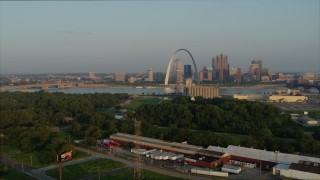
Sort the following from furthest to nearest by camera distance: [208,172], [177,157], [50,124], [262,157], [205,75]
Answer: [205,75] < [50,124] < [177,157] < [262,157] < [208,172]

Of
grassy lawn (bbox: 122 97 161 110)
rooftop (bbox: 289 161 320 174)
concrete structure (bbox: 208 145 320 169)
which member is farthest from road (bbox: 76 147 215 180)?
grassy lawn (bbox: 122 97 161 110)

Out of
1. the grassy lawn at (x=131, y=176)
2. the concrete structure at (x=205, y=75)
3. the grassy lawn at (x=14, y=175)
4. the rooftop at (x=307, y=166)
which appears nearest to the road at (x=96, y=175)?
the grassy lawn at (x=14, y=175)

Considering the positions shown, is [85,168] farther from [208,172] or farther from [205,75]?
[205,75]

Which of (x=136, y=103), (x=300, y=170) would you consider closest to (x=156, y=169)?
(x=300, y=170)

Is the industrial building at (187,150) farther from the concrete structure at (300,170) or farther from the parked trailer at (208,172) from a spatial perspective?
the concrete structure at (300,170)

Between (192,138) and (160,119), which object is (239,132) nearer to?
(192,138)
